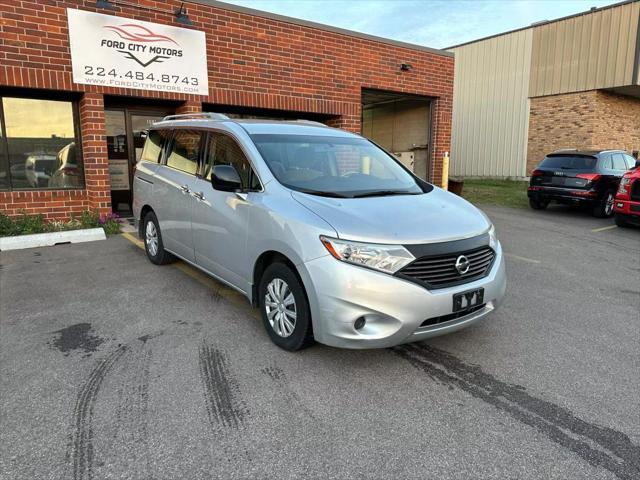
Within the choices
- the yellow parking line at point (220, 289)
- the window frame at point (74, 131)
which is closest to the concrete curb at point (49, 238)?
the window frame at point (74, 131)

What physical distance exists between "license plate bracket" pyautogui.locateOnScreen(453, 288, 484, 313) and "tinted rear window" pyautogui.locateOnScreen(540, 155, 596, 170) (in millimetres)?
9602

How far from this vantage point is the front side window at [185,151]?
5012 mm

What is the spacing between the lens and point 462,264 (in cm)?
329

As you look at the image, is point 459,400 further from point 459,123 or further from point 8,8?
point 459,123

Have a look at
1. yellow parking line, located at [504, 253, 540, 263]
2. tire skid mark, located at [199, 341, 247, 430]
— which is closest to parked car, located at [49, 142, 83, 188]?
tire skid mark, located at [199, 341, 247, 430]

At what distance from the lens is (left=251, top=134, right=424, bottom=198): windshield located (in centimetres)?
394

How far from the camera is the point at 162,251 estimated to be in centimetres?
599

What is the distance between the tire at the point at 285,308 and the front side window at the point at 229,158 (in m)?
0.81

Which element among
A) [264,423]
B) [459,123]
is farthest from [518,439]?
[459,123]

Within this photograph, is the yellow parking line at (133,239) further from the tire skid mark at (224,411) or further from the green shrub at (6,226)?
the tire skid mark at (224,411)

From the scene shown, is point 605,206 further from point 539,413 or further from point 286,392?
point 286,392

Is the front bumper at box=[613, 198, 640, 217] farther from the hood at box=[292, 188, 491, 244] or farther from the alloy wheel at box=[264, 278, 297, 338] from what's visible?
the alloy wheel at box=[264, 278, 297, 338]

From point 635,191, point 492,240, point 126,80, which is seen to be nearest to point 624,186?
point 635,191

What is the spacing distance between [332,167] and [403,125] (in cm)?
1147
